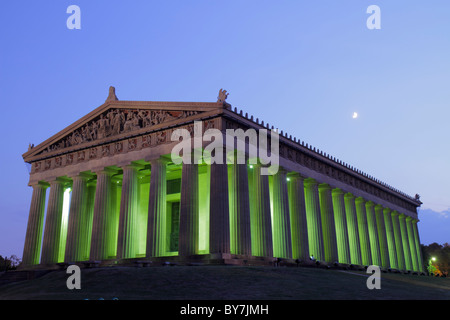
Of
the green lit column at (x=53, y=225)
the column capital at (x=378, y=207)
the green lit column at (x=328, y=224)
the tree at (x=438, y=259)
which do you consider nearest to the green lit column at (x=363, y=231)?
the column capital at (x=378, y=207)

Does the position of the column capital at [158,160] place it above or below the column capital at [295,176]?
below

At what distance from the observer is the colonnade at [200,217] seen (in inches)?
1406

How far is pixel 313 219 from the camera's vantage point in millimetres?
45531

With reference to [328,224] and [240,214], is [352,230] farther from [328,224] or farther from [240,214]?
[240,214]

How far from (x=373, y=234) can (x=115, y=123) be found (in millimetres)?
34562

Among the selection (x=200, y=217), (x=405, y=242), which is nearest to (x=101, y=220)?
(x=200, y=217)

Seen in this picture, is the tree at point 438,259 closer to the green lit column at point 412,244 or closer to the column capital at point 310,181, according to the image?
the green lit column at point 412,244

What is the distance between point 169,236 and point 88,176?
9.94 metres

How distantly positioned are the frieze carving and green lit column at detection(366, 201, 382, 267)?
30.9 meters

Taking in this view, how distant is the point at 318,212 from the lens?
150 feet

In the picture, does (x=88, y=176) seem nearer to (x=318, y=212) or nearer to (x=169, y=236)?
(x=169, y=236)

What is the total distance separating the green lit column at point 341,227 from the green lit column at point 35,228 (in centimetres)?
3146

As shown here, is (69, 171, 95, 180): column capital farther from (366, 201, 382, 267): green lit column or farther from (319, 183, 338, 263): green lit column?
(366, 201, 382, 267): green lit column

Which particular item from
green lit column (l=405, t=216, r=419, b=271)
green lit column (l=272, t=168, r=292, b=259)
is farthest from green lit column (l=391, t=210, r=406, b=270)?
green lit column (l=272, t=168, r=292, b=259)
